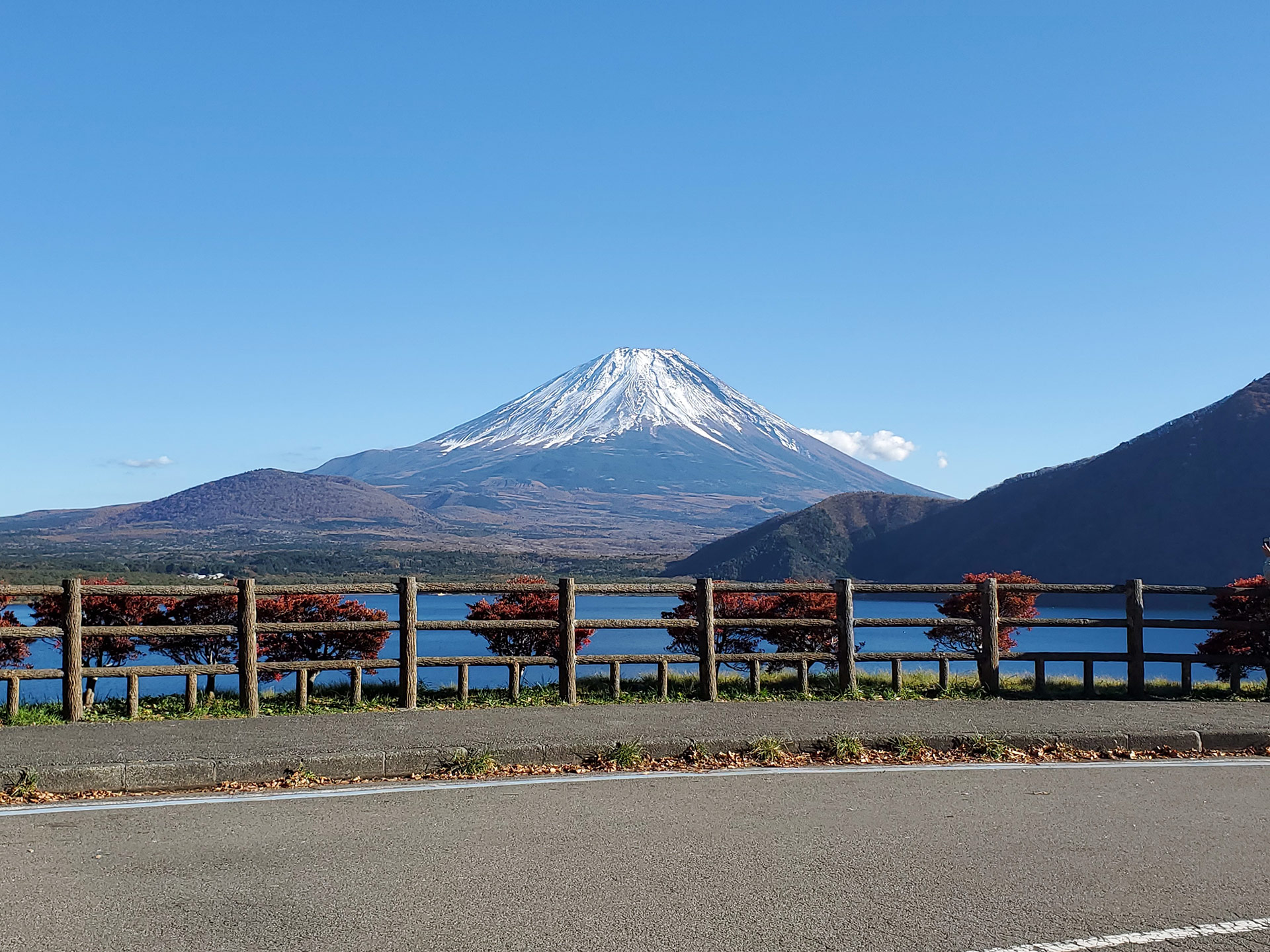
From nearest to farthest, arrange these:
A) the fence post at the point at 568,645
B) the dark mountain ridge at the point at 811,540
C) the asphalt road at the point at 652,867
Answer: the asphalt road at the point at 652,867
the fence post at the point at 568,645
the dark mountain ridge at the point at 811,540

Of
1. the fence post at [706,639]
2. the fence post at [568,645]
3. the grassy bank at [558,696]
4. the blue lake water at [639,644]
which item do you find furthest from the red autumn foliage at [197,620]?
the fence post at [706,639]

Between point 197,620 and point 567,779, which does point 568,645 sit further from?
point 197,620

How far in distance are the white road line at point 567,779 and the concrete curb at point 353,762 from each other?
1.15 ft

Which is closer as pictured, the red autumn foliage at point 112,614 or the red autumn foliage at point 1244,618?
the red autumn foliage at point 1244,618

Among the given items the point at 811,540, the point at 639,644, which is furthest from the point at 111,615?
the point at 811,540

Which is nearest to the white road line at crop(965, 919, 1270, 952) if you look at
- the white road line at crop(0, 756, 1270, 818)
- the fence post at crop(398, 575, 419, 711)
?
the white road line at crop(0, 756, 1270, 818)

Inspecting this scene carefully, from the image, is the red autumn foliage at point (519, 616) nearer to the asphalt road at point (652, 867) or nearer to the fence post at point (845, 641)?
the fence post at point (845, 641)

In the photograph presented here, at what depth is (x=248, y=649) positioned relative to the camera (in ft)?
36.6

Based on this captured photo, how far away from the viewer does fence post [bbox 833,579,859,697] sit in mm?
12438

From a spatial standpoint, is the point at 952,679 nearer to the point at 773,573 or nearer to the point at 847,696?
the point at 847,696

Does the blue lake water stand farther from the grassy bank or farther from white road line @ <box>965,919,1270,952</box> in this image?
white road line @ <box>965,919,1270,952</box>

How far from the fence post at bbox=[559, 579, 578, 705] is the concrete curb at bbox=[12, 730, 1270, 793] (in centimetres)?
271

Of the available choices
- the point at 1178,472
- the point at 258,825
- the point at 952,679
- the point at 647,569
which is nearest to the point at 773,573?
the point at 647,569

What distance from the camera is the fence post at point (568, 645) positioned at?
11867mm
